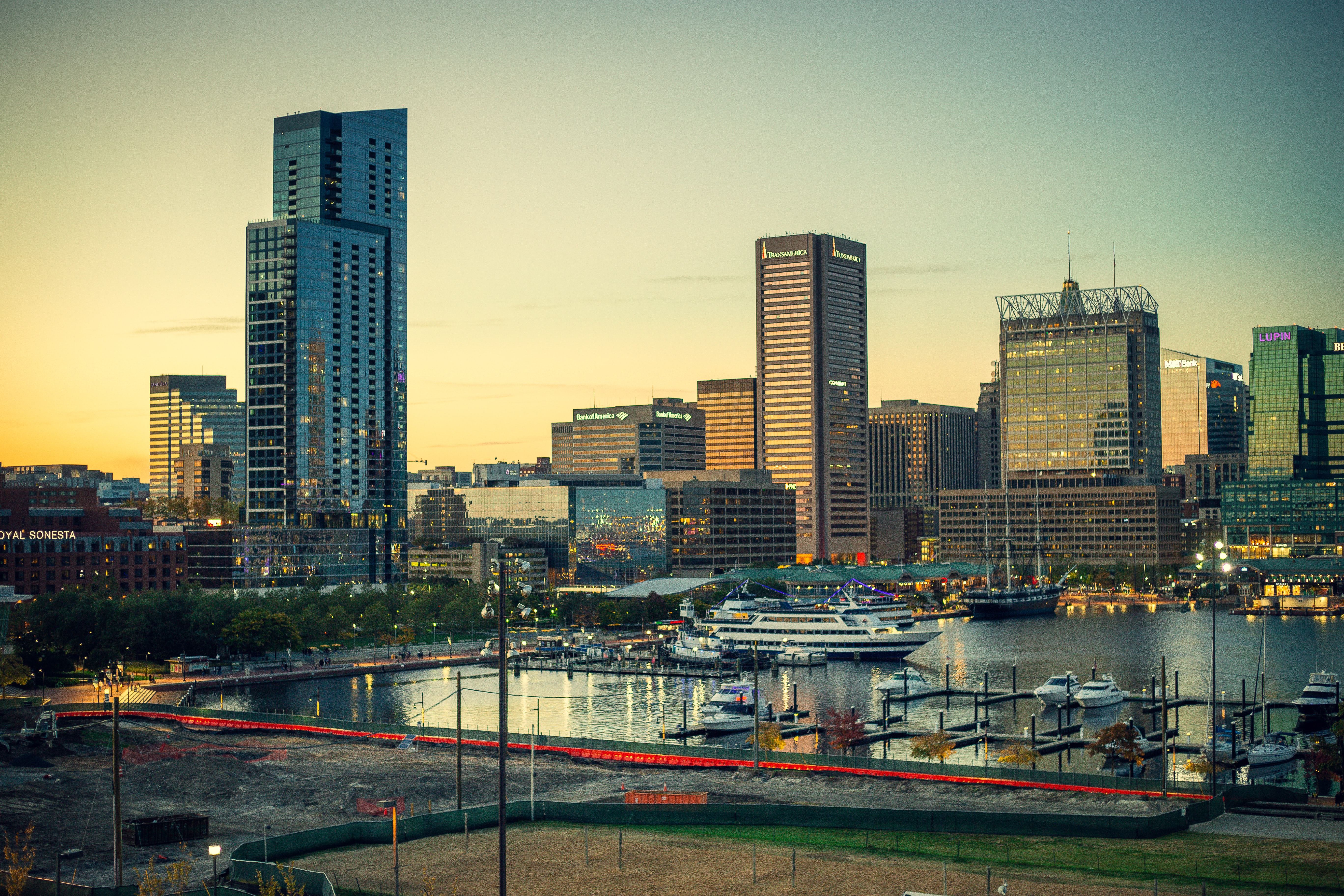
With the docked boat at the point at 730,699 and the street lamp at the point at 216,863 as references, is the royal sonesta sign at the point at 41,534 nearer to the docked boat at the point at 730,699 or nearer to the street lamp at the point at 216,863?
the docked boat at the point at 730,699

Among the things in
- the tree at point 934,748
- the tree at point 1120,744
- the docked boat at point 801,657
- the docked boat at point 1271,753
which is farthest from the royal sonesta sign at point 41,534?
the docked boat at point 1271,753

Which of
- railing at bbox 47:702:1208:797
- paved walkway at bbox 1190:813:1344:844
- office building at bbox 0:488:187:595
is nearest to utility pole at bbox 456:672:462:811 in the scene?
railing at bbox 47:702:1208:797

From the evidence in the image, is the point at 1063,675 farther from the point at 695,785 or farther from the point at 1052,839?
the point at 1052,839

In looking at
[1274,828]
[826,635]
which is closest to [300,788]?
[1274,828]

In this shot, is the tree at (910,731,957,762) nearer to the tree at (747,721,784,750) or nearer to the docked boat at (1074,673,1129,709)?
the tree at (747,721,784,750)

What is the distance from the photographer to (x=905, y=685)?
133 metres

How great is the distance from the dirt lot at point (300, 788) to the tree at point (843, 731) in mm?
16816

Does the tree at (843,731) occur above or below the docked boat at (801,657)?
above

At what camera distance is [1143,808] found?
2810 inches

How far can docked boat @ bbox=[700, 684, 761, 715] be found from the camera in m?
118

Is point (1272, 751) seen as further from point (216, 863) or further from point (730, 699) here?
point (216, 863)

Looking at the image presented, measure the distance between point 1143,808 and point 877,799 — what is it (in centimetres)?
1405

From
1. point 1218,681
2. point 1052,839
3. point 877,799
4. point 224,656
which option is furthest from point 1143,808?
point 224,656

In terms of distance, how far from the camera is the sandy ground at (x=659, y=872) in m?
57.0
